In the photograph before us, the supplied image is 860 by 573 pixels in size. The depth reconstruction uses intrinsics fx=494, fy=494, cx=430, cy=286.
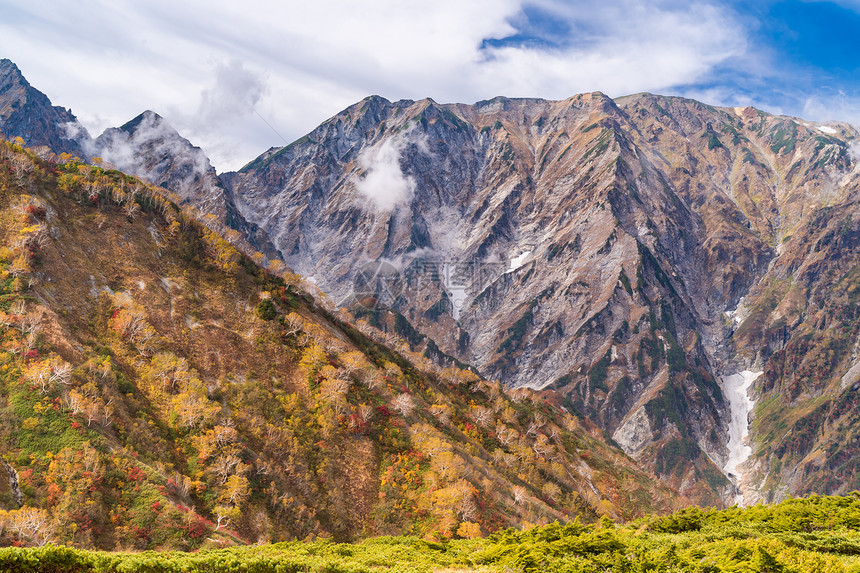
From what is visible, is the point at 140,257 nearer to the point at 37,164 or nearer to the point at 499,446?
the point at 37,164

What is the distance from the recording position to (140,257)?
4272 inches

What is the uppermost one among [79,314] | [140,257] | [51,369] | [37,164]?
[37,164]

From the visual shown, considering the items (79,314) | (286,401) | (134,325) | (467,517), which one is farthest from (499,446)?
(79,314)

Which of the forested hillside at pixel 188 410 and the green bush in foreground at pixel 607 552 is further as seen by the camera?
the forested hillside at pixel 188 410

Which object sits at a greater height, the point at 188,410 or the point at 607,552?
the point at 188,410

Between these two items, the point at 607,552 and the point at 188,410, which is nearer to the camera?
the point at 607,552

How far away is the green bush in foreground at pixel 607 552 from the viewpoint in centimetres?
3234

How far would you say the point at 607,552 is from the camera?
3894 cm

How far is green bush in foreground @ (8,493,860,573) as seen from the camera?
1273 inches

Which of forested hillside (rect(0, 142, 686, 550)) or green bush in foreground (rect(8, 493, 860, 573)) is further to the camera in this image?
forested hillside (rect(0, 142, 686, 550))

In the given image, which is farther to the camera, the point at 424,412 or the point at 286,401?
the point at 424,412

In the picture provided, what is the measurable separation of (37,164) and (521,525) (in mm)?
129035

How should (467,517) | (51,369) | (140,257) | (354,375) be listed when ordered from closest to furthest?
(51,369)
(467,517)
(140,257)
(354,375)

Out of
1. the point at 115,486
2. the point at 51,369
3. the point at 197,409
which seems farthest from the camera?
the point at 197,409
